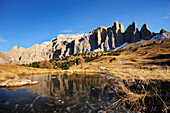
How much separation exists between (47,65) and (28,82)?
164 ft

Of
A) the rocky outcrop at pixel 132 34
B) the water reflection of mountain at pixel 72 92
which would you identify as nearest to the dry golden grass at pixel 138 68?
the water reflection of mountain at pixel 72 92

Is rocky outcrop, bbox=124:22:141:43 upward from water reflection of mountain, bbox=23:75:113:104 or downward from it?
upward

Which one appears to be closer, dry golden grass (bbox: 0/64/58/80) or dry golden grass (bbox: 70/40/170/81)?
dry golden grass (bbox: 70/40/170/81)

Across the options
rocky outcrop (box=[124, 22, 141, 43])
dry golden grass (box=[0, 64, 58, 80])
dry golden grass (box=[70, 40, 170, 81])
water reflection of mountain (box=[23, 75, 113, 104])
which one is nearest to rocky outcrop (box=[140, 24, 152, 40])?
rocky outcrop (box=[124, 22, 141, 43])

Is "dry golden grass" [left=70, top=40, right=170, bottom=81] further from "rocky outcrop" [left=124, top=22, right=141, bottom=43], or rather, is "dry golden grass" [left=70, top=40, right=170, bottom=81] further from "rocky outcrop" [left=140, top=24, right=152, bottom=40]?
"rocky outcrop" [left=124, top=22, right=141, bottom=43]

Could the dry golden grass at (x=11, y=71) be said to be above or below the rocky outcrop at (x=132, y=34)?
below

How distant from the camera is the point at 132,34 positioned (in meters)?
191

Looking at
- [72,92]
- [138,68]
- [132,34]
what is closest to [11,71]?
[72,92]

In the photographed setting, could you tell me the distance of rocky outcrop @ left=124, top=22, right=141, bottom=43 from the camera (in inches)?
7385

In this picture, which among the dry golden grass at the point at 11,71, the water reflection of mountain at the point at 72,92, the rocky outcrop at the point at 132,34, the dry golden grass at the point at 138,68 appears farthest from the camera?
the rocky outcrop at the point at 132,34

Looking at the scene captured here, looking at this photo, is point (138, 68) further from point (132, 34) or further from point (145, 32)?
point (145, 32)

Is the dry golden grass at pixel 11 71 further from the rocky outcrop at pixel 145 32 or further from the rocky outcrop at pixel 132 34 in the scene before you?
the rocky outcrop at pixel 145 32

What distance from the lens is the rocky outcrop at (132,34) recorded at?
615ft

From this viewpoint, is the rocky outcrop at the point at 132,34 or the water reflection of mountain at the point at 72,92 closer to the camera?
the water reflection of mountain at the point at 72,92
